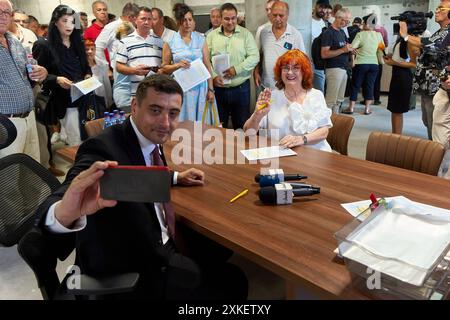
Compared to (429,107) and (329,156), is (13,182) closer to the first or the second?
(329,156)

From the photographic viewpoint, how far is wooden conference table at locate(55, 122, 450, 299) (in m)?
1.21

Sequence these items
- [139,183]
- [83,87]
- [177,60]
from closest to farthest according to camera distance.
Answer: [139,183]
[83,87]
[177,60]

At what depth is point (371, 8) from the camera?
8539mm

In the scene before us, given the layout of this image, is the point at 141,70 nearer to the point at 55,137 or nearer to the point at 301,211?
the point at 55,137

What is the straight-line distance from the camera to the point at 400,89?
14.9ft

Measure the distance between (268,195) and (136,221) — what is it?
0.57m

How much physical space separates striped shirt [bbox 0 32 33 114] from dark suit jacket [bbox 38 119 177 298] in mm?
1851

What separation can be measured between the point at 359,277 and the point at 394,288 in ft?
0.34

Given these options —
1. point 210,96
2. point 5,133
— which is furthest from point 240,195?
point 210,96

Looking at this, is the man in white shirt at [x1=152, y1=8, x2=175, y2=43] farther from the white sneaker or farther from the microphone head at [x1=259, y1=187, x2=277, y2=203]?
the microphone head at [x1=259, y1=187, x2=277, y2=203]
